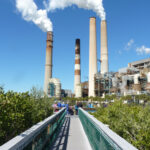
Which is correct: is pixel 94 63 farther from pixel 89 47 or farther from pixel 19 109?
pixel 19 109

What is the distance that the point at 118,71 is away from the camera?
8200cm

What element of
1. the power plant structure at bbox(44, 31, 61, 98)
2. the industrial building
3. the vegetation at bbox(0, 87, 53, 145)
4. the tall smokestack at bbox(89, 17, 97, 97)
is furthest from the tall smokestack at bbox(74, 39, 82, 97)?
the vegetation at bbox(0, 87, 53, 145)

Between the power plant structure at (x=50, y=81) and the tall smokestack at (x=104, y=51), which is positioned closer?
the tall smokestack at (x=104, y=51)

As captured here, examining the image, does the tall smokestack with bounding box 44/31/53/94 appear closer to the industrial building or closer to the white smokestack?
the industrial building

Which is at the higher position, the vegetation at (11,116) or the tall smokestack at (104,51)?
the tall smokestack at (104,51)

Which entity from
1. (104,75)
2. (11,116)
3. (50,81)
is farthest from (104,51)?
(11,116)

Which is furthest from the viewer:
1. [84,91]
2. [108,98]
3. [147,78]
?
[84,91]

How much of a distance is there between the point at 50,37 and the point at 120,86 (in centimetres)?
4921

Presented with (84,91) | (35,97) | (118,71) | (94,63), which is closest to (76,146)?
(35,97)

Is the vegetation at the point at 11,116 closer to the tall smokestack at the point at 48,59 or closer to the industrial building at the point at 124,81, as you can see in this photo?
the industrial building at the point at 124,81

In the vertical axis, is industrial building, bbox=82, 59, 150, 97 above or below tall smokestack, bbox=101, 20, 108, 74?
below

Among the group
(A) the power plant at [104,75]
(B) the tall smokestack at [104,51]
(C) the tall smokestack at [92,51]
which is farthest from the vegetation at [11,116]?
(B) the tall smokestack at [104,51]

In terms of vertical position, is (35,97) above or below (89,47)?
below

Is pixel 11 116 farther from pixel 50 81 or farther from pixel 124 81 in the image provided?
pixel 50 81
